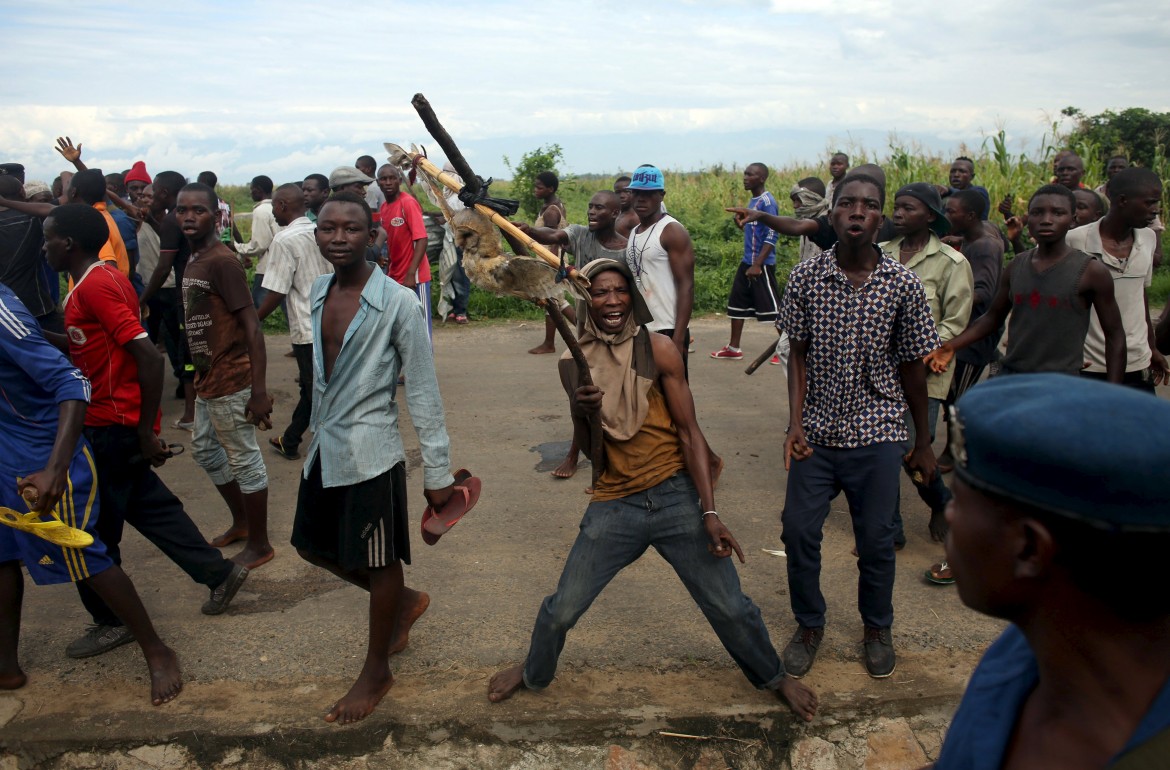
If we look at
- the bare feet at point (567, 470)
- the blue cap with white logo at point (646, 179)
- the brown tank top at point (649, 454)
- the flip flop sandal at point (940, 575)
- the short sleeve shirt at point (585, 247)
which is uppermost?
the blue cap with white logo at point (646, 179)

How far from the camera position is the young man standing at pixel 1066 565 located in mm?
1100

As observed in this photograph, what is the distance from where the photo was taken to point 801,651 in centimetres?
380

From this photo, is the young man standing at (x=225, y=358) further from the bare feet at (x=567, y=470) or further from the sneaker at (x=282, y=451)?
the bare feet at (x=567, y=470)

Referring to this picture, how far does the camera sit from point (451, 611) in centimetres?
435

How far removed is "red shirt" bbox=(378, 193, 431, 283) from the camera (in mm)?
7957

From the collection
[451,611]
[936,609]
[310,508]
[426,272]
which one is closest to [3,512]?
[310,508]

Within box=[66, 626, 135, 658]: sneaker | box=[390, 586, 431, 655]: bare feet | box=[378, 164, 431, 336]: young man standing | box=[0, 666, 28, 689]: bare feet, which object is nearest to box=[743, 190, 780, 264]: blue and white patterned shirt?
box=[378, 164, 431, 336]: young man standing

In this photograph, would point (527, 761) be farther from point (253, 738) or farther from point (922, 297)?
point (922, 297)

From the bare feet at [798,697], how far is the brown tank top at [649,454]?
97cm

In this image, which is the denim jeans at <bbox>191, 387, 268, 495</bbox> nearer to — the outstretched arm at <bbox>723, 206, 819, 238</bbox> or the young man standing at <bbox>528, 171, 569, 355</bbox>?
the outstretched arm at <bbox>723, 206, 819, 238</bbox>

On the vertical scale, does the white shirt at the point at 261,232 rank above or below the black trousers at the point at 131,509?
above

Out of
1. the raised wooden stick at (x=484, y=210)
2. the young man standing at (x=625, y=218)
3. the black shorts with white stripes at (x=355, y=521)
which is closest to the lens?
the raised wooden stick at (x=484, y=210)

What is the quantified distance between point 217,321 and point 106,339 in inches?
31.8

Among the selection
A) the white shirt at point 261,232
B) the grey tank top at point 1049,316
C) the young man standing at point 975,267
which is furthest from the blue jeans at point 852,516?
the white shirt at point 261,232
